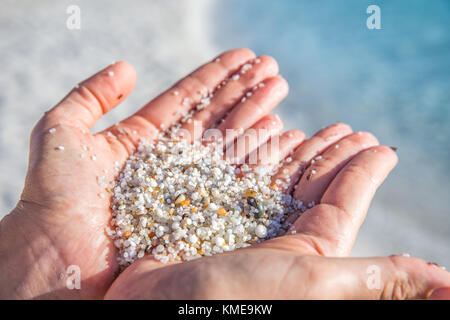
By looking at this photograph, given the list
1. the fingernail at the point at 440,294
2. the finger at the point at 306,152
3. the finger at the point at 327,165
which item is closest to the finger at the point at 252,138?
the finger at the point at 306,152

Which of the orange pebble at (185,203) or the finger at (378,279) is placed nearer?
the finger at (378,279)

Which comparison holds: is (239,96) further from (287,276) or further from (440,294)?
(440,294)

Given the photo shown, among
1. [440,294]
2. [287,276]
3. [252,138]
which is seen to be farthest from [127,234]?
[440,294]

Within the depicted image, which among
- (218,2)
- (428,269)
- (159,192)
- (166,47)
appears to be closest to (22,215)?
(159,192)

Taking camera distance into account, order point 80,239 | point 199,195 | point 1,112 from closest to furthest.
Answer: point 80,239, point 199,195, point 1,112

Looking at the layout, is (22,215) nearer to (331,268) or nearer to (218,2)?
(331,268)

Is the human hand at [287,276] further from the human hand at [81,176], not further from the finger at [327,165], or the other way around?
the finger at [327,165]
